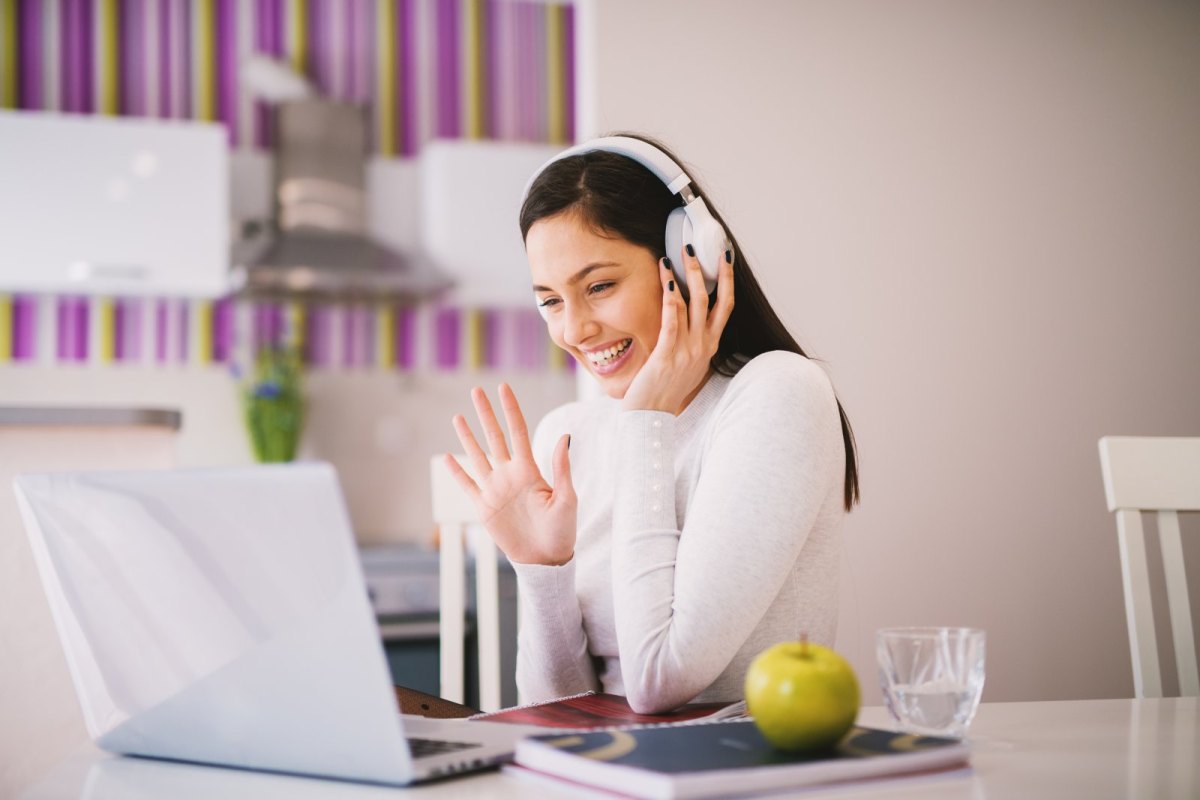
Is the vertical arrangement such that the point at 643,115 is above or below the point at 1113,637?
above

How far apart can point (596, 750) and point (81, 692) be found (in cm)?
39

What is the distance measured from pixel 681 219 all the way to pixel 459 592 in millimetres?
698

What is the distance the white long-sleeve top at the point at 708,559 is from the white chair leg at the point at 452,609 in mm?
279

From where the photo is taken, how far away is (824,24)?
9.43 ft

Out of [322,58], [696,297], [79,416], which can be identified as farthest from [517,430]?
[322,58]

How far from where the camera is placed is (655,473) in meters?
1.21

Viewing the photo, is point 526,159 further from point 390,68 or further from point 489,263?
point 390,68

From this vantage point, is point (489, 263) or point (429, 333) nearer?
point (489, 263)

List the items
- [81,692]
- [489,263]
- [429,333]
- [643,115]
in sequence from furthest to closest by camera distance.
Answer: [429,333], [489,263], [643,115], [81,692]

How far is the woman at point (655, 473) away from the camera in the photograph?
113 centimetres

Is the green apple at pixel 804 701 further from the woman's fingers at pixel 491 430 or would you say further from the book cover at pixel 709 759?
the woman's fingers at pixel 491 430

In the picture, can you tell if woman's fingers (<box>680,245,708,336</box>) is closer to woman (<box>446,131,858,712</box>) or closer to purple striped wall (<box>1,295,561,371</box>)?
woman (<box>446,131,858,712</box>)

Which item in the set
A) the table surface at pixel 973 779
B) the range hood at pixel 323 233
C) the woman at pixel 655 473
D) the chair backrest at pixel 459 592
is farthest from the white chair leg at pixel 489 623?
the range hood at pixel 323 233

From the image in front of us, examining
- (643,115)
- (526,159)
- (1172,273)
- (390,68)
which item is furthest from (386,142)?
(1172,273)
